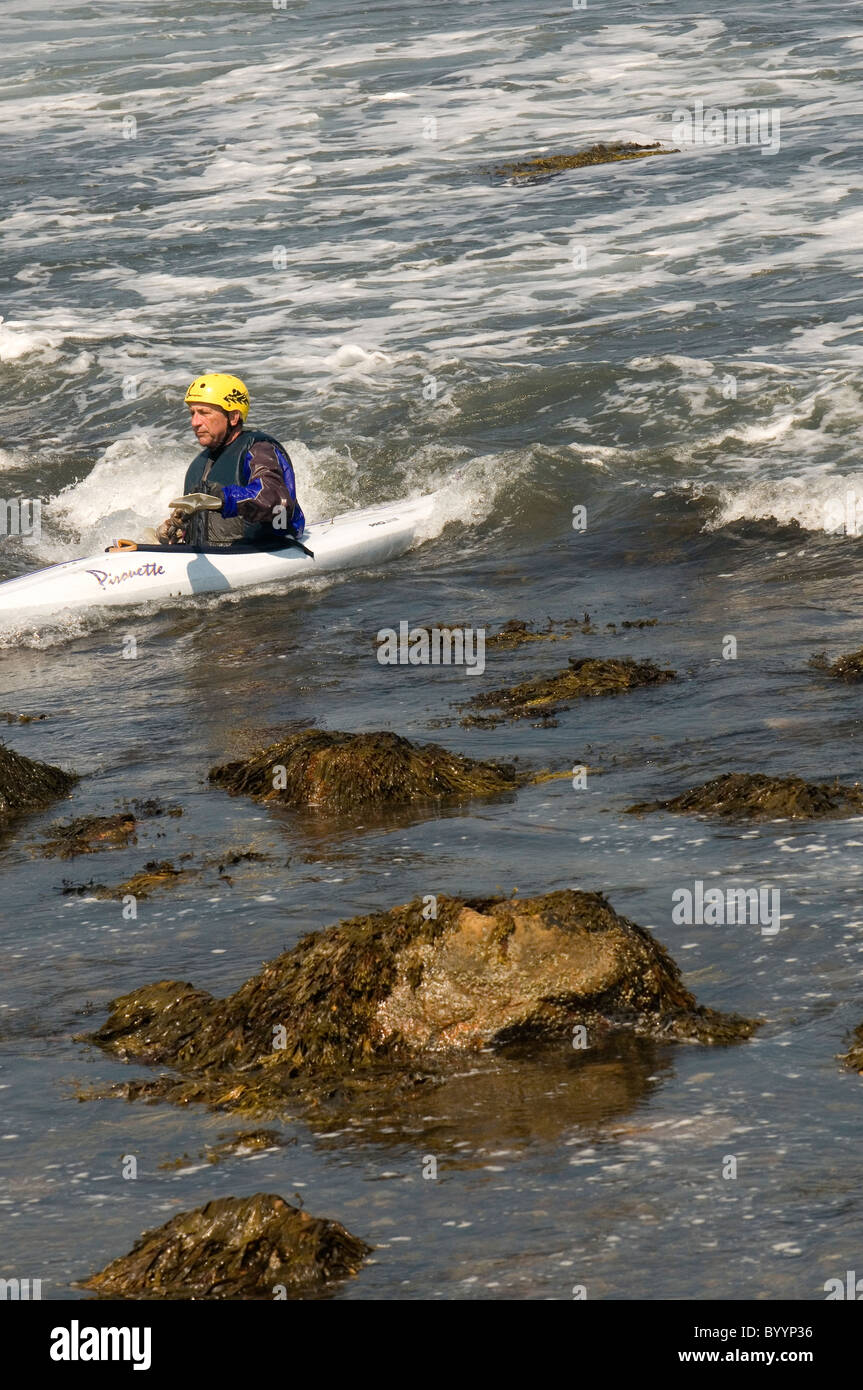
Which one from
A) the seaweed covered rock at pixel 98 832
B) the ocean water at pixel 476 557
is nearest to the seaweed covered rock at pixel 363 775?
the ocean water at pixel 476 557

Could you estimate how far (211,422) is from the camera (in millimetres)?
11773

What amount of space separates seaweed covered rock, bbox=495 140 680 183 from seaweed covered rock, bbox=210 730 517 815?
16.9 m

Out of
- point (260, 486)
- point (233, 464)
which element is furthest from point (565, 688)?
point (233, 464)

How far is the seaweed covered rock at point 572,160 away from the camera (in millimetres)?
23062

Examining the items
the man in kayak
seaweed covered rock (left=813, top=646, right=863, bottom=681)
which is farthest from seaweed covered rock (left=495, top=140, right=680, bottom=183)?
seaweed covered rock (left=813, top=646, right=863, bottom=681)

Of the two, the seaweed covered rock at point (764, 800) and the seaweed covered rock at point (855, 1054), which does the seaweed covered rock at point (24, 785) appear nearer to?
the seaweed covered rock at point (764, 800)

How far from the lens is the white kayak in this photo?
11891mm

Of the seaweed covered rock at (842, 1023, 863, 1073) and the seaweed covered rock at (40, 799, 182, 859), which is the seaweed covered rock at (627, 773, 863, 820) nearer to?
the seaweed covered rock at (842, 1023, 863, 1073)

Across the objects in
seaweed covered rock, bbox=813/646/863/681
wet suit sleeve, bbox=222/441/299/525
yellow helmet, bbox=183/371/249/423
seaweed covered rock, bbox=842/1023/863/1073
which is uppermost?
yellow helmet, bbox=183/371/249/423

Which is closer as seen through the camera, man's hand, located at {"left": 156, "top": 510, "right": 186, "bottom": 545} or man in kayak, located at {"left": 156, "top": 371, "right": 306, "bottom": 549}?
man in kayak, located at {"left": 156, "top": 371, "right": 306, "bottom": 549}

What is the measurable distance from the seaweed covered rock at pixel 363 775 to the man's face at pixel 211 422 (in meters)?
4.62

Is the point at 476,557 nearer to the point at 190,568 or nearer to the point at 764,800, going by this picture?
the point at 190,568
